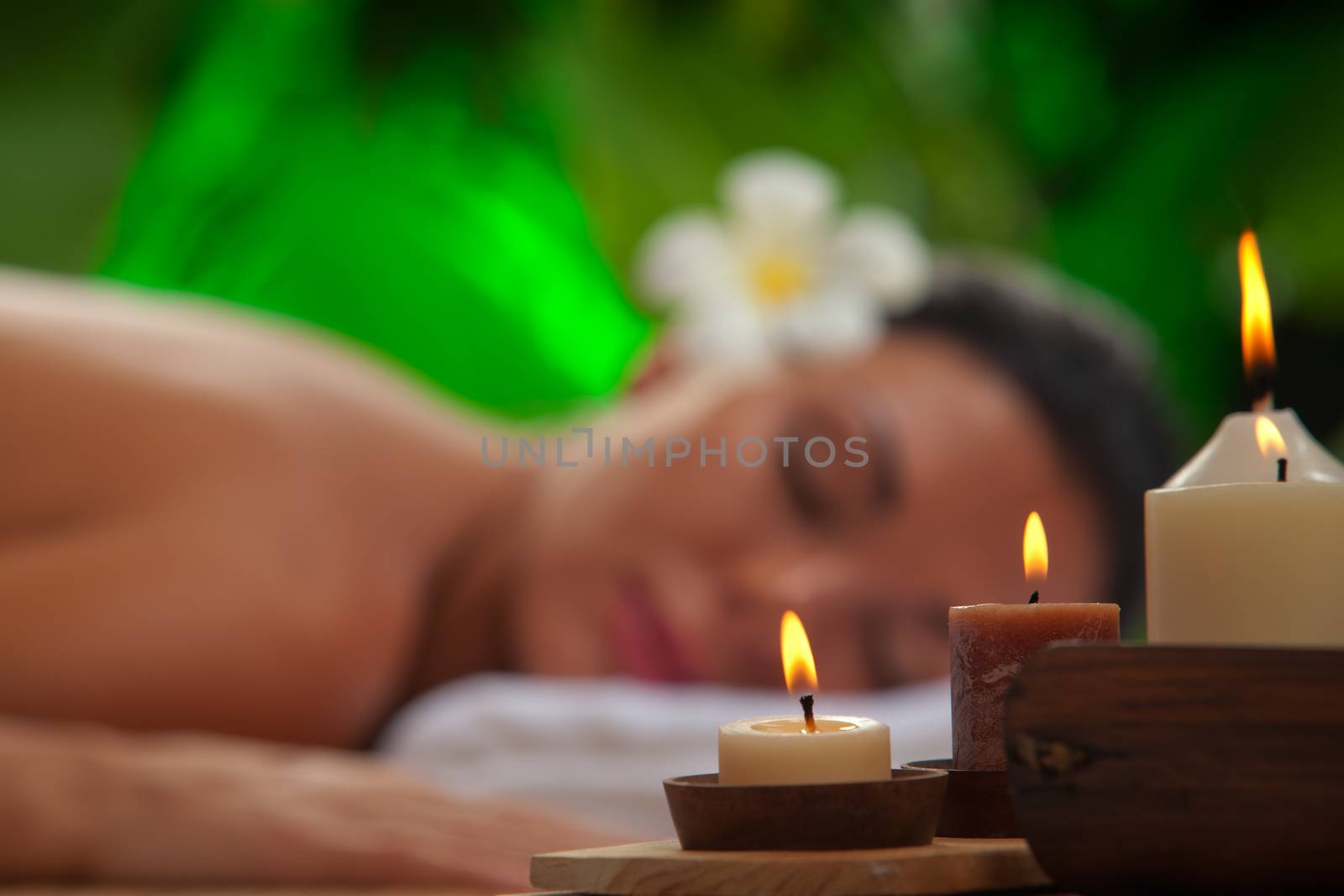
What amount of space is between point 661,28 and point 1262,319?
63.1 inches

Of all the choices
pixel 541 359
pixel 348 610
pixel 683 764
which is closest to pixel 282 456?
pixel 348 610

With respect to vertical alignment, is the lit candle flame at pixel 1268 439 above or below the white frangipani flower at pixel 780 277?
below

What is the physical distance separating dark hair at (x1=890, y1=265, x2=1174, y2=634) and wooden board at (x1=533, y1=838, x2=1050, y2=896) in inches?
40.6

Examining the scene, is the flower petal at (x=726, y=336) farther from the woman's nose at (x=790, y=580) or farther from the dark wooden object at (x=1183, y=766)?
the dark wooden object at (x=1183, y=766)

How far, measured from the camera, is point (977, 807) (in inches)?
12.7

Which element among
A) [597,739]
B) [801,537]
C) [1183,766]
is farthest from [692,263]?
[1183,766]

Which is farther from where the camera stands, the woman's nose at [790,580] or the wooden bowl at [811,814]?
the woman's nose at [790,580]

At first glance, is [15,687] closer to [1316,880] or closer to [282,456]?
[282,456]

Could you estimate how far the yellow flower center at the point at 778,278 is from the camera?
1364mm

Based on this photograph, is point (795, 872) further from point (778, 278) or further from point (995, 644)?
point (778, 278)

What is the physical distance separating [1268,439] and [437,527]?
1000mm

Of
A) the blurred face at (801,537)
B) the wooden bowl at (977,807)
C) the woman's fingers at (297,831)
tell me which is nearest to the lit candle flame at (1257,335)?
the wooden bowl at (977,807)

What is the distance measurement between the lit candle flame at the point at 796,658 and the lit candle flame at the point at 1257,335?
0.38ft

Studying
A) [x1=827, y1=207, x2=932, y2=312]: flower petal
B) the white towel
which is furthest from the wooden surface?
[x1=827, y1=207, x2=932, y2=312]: flower petal
